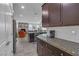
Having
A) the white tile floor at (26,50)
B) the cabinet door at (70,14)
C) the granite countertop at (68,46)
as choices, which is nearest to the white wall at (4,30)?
the granite countertop at (68,46)

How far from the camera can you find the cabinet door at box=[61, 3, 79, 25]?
1.69 metres

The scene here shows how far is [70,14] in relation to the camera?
1.82 m

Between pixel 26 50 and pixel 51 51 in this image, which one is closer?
pixel 51 51

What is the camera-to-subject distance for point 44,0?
0.79m

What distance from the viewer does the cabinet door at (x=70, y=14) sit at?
1.69 m

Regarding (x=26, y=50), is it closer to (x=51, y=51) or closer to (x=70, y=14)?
(x=51, y=51)

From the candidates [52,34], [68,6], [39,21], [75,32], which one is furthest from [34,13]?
[68,6]

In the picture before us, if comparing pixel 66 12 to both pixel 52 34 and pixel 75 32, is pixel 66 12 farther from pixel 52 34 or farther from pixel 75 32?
pixel 52 34

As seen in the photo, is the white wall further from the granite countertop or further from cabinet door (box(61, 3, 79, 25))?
cabinet door (box(61, 3, 79, 25))

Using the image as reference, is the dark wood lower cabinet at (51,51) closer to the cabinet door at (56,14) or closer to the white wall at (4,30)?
the cabinet door at (56,14)

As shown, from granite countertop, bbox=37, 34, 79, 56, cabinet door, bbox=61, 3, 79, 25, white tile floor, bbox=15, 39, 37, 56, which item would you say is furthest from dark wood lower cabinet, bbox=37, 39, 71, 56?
white tile floor, bbox=15, 39, 37, 56

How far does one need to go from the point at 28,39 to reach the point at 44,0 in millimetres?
7029

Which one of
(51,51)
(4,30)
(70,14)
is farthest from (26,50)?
(4,30)

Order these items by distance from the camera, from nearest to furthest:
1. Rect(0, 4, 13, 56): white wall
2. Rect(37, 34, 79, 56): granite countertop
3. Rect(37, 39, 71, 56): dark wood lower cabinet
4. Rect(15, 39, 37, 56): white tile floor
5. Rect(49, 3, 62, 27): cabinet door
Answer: Rect(0, 4, 13, 56): white wall → Rect(37, 34, 79, 56): granite countertop → Rect(37, 39, 71, 56): dark wood lower cabinet → Rect(49, 3, 62, 27): cabinet door → Rect(15, 39, 37, 56): white tile floor
